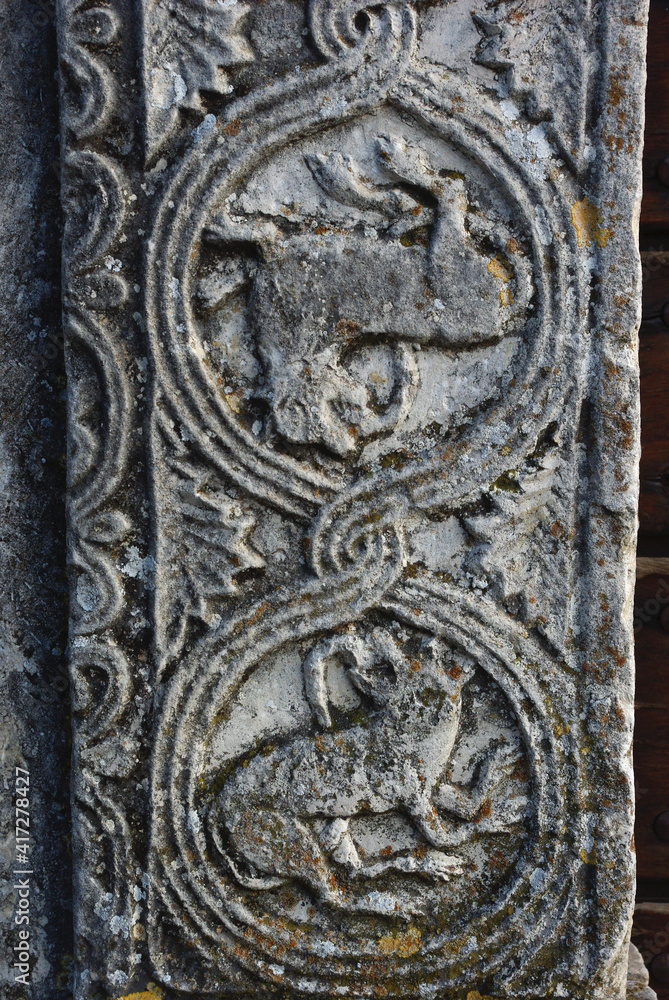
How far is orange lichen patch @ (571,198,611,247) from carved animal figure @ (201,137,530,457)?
113 mm

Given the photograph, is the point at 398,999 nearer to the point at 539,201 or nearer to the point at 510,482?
the point at 510,482

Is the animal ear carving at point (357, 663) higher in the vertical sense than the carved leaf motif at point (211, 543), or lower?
lower

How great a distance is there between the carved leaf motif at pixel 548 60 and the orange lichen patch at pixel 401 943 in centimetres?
130

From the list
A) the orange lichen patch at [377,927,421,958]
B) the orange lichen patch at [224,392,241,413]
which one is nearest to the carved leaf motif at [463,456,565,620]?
the orange lichen patch at [224,392,241,413]

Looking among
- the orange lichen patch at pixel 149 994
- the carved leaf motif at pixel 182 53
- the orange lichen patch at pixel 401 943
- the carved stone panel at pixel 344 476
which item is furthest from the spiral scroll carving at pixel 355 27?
the orange lichen patch at pixel 149 994

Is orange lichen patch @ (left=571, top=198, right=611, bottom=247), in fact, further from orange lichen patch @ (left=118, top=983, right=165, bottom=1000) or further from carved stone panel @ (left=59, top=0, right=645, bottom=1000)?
orange lichen patch @ (left=118, top=983, right=165, bottom=1000)

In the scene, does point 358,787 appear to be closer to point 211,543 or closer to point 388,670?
point 388,670

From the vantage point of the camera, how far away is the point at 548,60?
1231 millimetres

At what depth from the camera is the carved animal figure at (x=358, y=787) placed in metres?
1.19

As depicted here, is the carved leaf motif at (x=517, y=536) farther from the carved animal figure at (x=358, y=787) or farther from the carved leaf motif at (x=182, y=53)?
the carved leaf motif at (x=182, y=53)

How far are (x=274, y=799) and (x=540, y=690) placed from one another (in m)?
0.47

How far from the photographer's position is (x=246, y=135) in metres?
1.23

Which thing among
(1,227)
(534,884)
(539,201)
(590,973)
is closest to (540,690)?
(534,884)

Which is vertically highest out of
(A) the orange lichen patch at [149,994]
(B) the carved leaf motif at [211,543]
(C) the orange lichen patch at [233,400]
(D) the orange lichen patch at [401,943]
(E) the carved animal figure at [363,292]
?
(E) the carved animal figure at [363,292]
